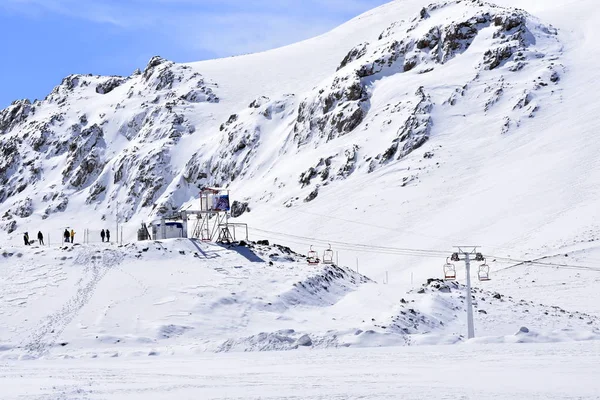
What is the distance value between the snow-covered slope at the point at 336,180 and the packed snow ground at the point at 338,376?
6846mm

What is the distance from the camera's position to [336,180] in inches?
3952

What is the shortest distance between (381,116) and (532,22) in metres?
28.8

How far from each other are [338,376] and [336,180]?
2953 inches

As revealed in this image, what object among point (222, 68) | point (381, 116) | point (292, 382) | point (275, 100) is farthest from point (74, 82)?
point (292, 382)

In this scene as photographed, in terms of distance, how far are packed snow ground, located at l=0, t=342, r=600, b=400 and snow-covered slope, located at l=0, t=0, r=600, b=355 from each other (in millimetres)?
6846

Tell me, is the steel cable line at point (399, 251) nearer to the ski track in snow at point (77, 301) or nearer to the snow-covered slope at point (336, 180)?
the snow-covered slope at point (336, 180)

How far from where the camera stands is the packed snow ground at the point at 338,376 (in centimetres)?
2202

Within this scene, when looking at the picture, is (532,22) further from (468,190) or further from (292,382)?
(292,382)

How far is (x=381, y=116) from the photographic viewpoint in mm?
108938

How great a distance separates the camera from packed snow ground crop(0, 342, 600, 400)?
2202cm

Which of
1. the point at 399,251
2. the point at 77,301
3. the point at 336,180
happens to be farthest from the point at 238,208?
the point at 77,301

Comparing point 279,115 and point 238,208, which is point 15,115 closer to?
point 279,115

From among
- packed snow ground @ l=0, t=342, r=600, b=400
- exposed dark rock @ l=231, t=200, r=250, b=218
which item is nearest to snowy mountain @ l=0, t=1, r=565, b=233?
exposed dark rock @ l=231, t=200, r=250, b=218

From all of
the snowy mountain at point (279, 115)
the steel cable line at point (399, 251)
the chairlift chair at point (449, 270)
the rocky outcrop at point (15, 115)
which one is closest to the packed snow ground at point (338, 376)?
the chairlift chair at point (449, 270)
